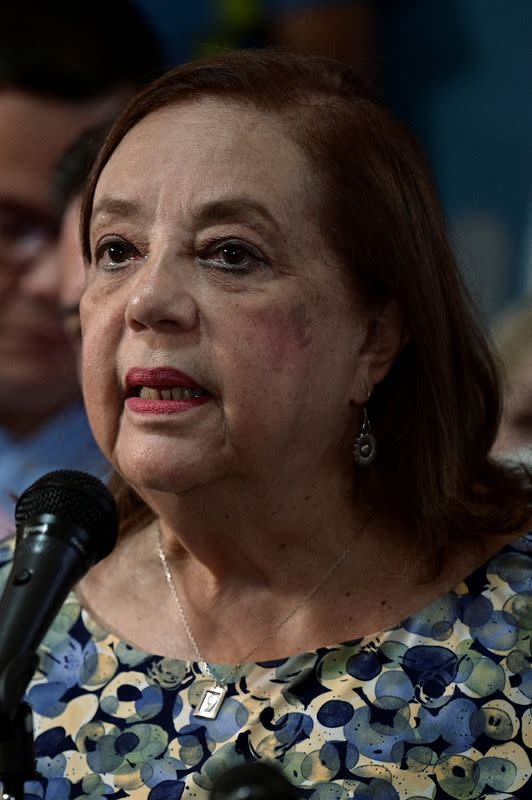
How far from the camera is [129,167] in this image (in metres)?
1.88

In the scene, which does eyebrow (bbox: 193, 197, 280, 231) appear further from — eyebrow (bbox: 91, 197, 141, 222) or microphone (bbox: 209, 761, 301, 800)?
microphone (bbox: 209, 761, 301, 800)

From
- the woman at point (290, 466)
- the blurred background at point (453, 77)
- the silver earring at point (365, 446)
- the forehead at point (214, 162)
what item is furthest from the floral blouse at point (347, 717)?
the blurred background at point (453, 77)

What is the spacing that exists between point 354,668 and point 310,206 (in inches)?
27.6

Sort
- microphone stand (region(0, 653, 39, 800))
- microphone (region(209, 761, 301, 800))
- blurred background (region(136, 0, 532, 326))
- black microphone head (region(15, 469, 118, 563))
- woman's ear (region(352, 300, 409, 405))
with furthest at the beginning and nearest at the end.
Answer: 1. blurred background (region(136, 0, 532, 326))
2. woman's ear (region(352, 300, 409, 405))
3. black microphone head (region(15, 469, 118, 563))
4. microphone stand (region(0, 653, 39, 800))
5. microphone (region(209, 761, 301, 800))

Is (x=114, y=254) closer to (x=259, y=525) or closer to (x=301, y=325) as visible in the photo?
(x=301, y=325)

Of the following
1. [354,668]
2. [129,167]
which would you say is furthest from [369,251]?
[354,668]

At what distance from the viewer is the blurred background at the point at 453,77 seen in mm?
3719

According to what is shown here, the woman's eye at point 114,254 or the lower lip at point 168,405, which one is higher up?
the woman's eye at point 114,254

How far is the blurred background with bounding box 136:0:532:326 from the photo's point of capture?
3719 mm

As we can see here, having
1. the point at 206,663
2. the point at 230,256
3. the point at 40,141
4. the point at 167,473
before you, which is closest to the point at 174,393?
the point at 167,473

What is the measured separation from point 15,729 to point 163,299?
64 centimetres

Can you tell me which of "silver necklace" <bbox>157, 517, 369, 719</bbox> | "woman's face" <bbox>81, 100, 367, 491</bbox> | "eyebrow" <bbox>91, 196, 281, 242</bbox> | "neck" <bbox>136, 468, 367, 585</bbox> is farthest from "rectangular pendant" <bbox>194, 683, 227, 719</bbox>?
"eyebrow" <bbox>91, 196, 281, 242</bbox>

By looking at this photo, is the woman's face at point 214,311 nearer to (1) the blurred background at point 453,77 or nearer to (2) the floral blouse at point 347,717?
(2) the floral blouse at point 347,717

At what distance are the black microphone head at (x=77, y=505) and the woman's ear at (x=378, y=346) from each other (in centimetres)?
54
